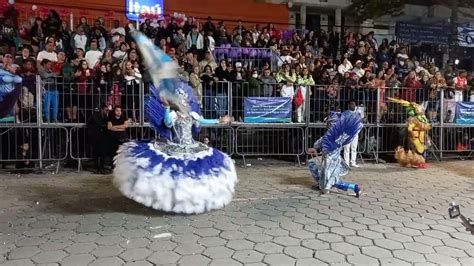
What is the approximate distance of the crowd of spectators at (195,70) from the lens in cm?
1028

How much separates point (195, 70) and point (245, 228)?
597cm

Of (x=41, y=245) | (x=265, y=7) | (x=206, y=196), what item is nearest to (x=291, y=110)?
(x=206, y=196)

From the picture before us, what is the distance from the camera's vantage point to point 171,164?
6.18 m

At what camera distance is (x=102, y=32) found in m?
13.3

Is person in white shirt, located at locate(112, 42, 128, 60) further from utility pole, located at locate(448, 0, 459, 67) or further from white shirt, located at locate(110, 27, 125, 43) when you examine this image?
utility pole, located at locate(448, 0, 459, 67)

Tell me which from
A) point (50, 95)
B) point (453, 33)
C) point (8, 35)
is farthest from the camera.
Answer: point (453, 33)

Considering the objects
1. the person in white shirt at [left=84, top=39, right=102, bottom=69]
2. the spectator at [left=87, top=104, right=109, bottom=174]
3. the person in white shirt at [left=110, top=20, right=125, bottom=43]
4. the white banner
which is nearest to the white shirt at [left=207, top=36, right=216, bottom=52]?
the person in white shirt at [left=110, top=20, right=125, bottom=43]

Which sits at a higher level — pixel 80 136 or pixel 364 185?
pixel 80 136

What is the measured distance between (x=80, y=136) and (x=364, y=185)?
5.69 meters

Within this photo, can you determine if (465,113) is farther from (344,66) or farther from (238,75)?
(238,75)

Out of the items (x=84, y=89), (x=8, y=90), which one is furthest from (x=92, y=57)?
(x=8, y=90)

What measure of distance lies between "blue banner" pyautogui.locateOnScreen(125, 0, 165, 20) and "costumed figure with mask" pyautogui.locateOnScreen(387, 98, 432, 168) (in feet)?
33.0

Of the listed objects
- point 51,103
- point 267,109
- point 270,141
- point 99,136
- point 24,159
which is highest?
point 51,103

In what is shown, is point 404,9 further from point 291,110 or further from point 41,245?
point 41,245
